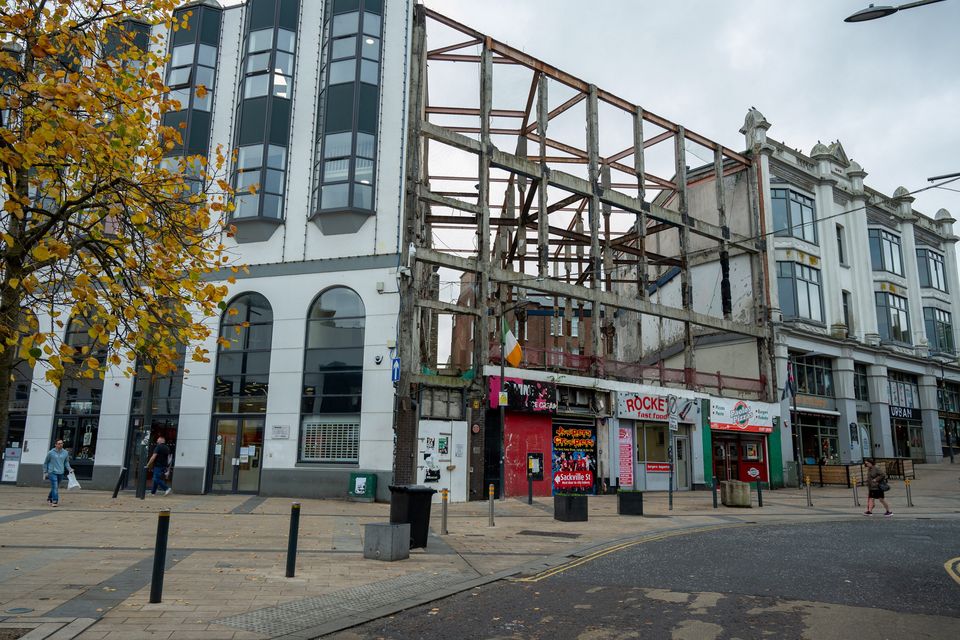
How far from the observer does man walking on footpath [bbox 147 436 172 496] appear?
69.2 feet

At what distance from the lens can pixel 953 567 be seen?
1027 cm

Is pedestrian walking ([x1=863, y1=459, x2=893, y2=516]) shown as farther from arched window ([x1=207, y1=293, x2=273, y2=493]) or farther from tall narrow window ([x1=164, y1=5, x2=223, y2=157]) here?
tall narrow window ([x1=164, y1=5, x2=223, y2=157])

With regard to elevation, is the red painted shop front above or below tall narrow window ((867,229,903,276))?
below

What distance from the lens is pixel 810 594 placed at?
8.35 meters

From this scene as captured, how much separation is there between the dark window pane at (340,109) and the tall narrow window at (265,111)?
1790 mm

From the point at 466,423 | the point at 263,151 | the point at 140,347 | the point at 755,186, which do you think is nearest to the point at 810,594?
the point at 140,347

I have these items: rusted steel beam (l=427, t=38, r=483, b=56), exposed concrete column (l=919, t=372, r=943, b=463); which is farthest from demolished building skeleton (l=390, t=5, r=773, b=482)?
exposed concrete column (l=919, t=372, r=943, b=463)

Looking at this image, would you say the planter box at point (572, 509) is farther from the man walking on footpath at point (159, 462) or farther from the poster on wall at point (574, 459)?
the man walking on footpath at point (159, 462)

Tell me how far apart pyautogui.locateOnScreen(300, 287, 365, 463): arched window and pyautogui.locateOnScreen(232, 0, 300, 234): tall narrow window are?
3.90 metres

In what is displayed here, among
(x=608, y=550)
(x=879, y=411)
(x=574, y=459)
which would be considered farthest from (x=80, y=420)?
(x=879, y=411)

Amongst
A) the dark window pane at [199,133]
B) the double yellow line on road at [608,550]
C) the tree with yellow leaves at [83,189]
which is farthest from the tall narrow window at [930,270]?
the tree with yellow leaves at [83,189]

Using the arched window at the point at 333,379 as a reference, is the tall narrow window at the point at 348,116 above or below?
above

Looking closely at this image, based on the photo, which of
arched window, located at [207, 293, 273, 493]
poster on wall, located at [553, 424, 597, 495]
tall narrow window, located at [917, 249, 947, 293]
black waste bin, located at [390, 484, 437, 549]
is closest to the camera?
black waste bin, located at [390, 484, 437, 549]

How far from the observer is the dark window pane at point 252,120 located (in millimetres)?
24641
